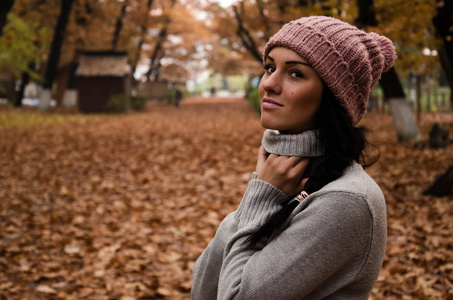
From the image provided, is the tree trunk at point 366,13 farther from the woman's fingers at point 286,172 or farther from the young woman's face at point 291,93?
the woman's fingers at point 286,172

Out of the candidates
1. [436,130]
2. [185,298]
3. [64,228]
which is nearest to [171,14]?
[436,130]

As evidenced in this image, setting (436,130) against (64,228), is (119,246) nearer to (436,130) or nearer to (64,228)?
(64,228)

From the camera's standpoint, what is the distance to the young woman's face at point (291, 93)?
1.54 metres

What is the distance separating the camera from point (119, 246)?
18.2 ft

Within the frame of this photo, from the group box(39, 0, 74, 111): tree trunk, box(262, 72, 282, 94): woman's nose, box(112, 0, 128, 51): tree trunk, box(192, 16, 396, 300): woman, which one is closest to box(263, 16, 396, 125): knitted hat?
box(192, 16, 396, 300): woman

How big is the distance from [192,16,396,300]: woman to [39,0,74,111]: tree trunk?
2425cm

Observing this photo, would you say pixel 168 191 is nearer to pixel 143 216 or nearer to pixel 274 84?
pixel 143 216

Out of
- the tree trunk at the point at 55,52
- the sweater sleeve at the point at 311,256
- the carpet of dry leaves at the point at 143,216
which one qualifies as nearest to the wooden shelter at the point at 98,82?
the tree trunk at the point at 55,52

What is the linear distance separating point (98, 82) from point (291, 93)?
91.4 ft

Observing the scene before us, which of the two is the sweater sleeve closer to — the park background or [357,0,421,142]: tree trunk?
the park background

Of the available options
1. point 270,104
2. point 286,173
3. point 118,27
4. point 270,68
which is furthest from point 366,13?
point 118,27

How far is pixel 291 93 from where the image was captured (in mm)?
1545

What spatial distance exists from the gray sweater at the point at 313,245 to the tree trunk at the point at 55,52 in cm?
2441

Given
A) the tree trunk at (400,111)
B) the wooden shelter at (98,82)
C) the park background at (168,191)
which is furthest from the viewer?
the wooden shelter at (98,82)
